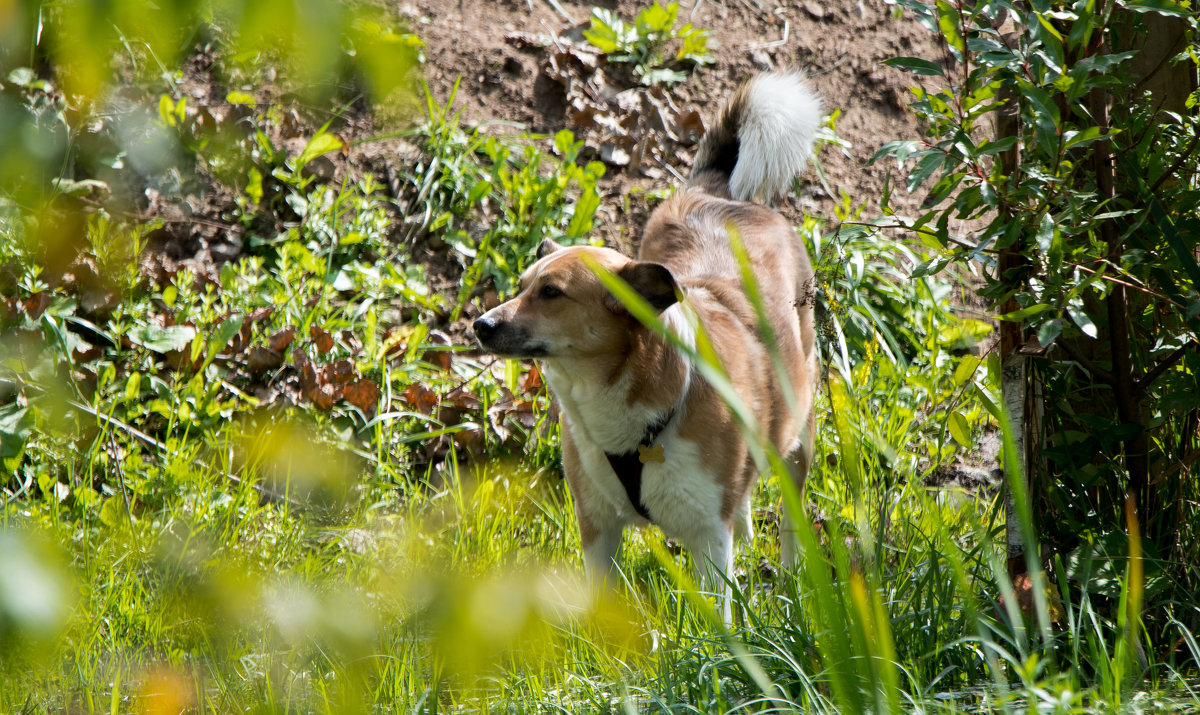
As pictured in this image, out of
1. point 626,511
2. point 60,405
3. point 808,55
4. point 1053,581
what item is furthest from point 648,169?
point 60,405

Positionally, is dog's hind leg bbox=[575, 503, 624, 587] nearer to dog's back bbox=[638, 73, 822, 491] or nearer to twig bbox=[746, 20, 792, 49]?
dog's back bbox=[638, 73, 822, 491]

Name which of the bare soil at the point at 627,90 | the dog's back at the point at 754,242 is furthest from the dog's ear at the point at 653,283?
the bare soil at the point at 627,90

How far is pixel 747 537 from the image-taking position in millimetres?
3729

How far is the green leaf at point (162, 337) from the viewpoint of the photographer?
13.7 ft

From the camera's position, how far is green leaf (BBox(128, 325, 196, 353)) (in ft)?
13.7

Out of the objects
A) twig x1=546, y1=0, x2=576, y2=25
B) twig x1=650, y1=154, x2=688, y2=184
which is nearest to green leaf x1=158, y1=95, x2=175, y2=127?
twig x1=650, y1=154, x2=688, y2=184

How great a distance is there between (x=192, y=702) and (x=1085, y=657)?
2.03 m

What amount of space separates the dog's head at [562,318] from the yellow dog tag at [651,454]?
35 centimetres

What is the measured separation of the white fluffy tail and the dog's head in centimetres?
124

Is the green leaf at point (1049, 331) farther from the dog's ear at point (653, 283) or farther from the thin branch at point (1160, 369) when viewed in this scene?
the dog's ear at point (653, 283)

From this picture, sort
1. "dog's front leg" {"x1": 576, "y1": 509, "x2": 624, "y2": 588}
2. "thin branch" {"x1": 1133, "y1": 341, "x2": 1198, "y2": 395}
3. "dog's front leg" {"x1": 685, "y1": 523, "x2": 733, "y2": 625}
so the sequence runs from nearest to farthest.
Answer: "thin branch" {"x1": 1133, "y1": 341, "x2": 1198, "y2": 395} → "dog's front leg" {"x1": 685, "y1": 523, "x2": 733, "y2": 625} → "dog's front leg" {"x1": 576, "y1": 509, "x2": 624, "y2": 588}

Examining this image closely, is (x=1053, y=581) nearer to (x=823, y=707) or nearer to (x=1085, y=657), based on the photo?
(x=1085, y=657)

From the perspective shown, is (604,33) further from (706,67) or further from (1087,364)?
(1087,364)

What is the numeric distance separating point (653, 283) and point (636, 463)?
592 millimetres
